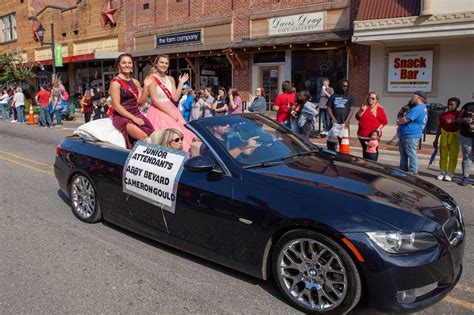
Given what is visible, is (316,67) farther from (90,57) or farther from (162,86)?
(90,57)

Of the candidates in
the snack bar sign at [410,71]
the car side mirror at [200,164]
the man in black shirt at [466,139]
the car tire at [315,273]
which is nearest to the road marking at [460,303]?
the car tire at [315,273]

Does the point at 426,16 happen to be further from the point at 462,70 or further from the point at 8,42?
the point at 8,42

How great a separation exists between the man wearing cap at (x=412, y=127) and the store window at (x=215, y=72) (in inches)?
503

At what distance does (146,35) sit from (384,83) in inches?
547

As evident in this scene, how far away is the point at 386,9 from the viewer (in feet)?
42.9

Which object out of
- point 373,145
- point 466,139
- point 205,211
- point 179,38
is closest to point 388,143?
point 466,139

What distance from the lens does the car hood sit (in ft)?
10.2

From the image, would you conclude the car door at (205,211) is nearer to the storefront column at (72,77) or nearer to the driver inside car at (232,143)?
the driver inside car at (232,143)

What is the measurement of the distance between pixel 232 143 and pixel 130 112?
2073 millimetres

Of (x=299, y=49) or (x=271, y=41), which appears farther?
(x=271, y=41)

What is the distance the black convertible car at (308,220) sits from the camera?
280 cm

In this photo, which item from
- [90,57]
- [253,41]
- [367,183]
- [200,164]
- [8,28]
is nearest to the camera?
[367,183]

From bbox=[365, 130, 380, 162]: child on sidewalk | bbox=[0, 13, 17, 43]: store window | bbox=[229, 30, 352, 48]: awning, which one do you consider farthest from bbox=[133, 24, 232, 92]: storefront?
bbox=[0, 13, 17, 43]: store window

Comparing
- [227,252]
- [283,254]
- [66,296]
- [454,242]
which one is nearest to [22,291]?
[66,296]
